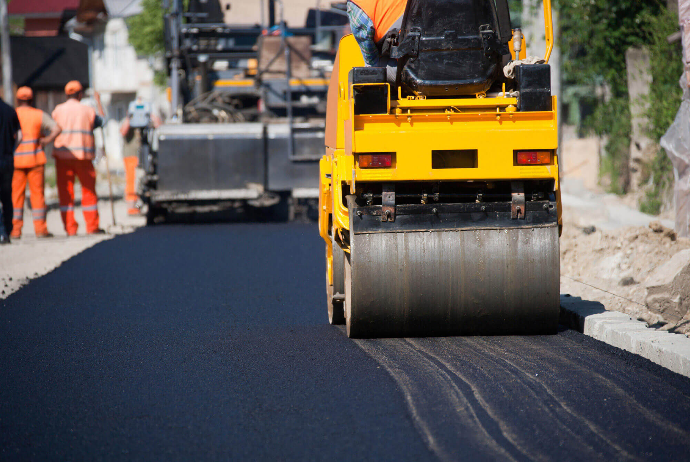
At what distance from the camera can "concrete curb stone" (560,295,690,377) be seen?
164 inches

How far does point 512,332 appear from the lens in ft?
15.8

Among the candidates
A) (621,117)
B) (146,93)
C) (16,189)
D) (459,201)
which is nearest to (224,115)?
(16,189)

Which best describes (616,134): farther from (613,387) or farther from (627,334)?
(613,387)

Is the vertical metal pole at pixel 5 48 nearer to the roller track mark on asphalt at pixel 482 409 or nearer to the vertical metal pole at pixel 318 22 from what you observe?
the vertical metal pole at pixel 318 22

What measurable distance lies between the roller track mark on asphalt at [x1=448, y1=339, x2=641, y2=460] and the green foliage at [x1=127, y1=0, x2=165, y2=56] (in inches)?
1032

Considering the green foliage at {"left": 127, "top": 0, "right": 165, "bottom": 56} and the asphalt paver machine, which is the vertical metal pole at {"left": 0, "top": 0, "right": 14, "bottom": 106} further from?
the asphalt paver machine

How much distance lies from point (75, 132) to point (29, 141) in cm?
56

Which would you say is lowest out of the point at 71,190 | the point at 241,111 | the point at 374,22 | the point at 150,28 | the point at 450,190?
the point at 71,190

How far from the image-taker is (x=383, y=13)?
5.02m

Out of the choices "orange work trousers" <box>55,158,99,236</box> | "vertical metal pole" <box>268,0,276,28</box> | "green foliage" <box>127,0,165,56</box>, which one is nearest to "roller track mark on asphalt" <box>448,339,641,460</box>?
"orange work trousers" <box>55,158,99,236</box>

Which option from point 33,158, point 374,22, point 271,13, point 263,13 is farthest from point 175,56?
point 374,22

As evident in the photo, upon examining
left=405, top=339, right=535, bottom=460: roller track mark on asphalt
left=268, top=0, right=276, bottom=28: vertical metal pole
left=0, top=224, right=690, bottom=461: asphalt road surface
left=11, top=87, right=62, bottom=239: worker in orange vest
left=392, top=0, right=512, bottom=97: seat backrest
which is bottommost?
left=0, top=224, right=690, bottom=461: asphalt road surface

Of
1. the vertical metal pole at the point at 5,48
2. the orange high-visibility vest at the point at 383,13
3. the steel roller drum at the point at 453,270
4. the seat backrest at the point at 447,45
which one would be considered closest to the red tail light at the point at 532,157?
the steel roller drum at the point at 453,270

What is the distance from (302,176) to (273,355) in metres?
7.01
